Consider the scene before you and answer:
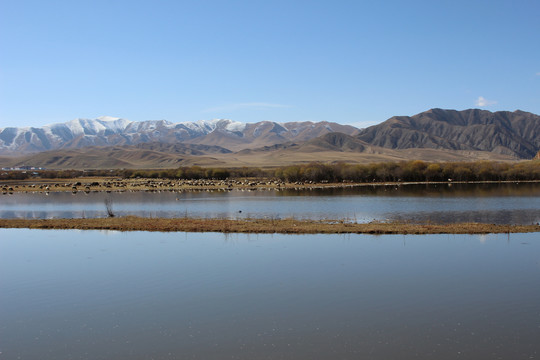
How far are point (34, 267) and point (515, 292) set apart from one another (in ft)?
66.3

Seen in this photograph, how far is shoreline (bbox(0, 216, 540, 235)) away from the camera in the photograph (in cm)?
3081

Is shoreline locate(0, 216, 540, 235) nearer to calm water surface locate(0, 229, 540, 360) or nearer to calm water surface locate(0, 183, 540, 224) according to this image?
calm water surface locate(0, 229, 540, 360)

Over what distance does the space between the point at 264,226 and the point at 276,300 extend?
16139 millimetres

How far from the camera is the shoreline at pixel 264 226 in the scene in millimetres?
30812

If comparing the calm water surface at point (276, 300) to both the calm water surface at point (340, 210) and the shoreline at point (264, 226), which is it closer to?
the shoreline at point (264, 226)

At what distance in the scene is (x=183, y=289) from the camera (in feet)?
62.2

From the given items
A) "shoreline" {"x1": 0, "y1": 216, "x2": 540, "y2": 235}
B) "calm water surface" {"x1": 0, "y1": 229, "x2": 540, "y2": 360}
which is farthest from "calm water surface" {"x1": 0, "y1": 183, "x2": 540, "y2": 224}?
"calm water surface" {"x1": 0, "y1": 229, "x2": 540, "y2": 360}

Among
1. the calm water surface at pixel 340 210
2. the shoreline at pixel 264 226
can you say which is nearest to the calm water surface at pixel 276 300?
the shoreline at pixel 264 226

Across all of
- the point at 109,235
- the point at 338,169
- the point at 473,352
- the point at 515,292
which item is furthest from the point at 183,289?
the point at 338,169

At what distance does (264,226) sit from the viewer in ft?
110

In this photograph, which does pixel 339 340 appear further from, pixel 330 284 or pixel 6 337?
pixel 6 337

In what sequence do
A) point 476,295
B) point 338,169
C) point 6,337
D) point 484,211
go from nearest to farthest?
point 6,337, point 476,295, point 484,211, point 338,169

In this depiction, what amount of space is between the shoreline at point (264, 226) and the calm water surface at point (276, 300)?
250 centimetres

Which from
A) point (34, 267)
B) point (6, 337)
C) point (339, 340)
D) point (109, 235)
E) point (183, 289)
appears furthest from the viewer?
point (109, 235)
